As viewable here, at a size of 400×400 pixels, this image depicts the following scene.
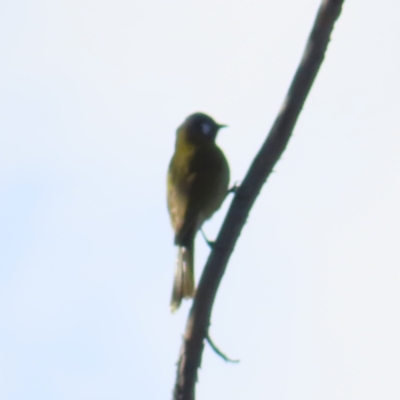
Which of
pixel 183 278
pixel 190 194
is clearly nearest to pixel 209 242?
pixel 183 278

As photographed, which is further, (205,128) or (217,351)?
(205,128)

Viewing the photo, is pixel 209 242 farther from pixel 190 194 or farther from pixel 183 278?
pixel 190 194

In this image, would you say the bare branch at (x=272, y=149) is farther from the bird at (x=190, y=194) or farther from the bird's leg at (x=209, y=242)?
the bird at (x=190, y=194)

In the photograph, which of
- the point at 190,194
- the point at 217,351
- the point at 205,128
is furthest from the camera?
the point at 205,128

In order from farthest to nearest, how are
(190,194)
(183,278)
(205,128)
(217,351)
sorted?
(205,128) < (190,194) < (183,278) < (217,351)

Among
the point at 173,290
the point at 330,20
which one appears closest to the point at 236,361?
the point at 330,20

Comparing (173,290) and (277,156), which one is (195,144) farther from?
(277,156)

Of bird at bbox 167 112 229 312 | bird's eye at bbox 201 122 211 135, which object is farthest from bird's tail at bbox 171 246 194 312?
bird's eye at bbox 201 122 211 135
